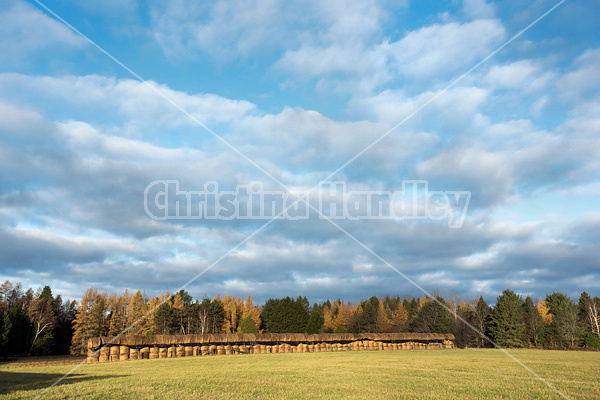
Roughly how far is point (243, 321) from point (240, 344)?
37.2 metres

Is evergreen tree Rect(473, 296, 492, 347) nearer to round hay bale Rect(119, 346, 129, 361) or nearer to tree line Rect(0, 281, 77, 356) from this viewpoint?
round hay bale Rect(119, 346, 129, 361)

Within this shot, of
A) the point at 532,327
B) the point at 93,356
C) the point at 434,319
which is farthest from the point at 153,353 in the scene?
the point at 532,327

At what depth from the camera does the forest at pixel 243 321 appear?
67.1 metres

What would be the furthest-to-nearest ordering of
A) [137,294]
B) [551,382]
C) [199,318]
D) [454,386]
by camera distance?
[137,294]
[199,318]
[551,382]
[454,386]

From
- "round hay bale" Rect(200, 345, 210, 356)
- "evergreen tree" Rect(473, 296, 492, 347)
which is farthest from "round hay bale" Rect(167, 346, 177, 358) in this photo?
"evergreen tree" Rect(473, 296, 492, 347)

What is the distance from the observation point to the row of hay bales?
33031mm

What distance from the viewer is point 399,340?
5697 centimetres

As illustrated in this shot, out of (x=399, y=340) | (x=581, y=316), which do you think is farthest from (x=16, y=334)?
(x=581, y=316)

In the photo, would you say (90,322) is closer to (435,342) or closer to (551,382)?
(435,342)

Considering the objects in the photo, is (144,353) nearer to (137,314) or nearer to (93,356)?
(93,356)

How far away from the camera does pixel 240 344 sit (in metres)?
43.7

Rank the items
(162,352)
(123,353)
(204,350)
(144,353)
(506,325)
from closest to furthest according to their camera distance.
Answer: (123,353)
(144,353)
(162,352)
(204,350)
(506,325)

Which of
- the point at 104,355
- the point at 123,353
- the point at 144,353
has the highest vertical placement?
the point at 104,355

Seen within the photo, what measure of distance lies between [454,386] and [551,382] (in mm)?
4106
